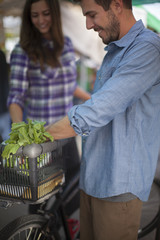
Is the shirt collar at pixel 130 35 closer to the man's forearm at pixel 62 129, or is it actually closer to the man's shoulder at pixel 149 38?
the man's shoulder at pixel 149 38

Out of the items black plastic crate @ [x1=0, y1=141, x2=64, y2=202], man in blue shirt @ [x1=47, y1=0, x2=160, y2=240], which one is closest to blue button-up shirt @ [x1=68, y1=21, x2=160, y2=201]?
man in blue shirt @ [x1=47, y1=0, x2=160, y2=240]

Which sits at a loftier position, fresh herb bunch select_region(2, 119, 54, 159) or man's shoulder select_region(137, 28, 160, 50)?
man's shoulder select_region(137, 28, 160, 50)

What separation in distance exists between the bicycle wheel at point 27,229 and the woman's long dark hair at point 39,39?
52.4 inches

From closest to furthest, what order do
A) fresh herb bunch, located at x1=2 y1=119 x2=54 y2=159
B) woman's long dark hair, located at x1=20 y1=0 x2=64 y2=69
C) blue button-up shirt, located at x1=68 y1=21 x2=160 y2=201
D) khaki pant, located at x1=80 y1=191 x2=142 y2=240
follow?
blue button-up shirt, located at x1=68 y1=21 x2=160 y2=201
fresh herb bunch, located at x1=2 y1=119 x2=54 y2=159
khaki pant, located at x1=80 y1=191 x2=142 y2=240
woman's long dark hair, located at x1=20 y1=0 x2=64 y2=69

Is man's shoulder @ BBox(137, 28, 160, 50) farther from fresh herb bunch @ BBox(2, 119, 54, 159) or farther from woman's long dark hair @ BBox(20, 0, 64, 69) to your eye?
woman's long dark hair @ BBox(20, 0, 64, 69)

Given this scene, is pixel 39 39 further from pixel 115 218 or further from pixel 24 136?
pixel 115 218

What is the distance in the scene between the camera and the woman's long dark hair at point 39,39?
2408mm

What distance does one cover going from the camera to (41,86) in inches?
98.4

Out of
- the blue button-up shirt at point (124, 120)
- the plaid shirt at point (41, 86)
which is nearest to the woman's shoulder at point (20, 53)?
the plaid shirt at point (41, 86)

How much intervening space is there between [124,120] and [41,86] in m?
1.28

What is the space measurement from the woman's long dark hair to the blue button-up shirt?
3.39 feet

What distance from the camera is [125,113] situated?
1412 millimetres

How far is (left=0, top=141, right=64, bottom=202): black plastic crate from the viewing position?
1.38m

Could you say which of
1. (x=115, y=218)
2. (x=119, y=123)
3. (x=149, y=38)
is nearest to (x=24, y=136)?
(x=119, y=123)
